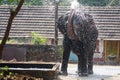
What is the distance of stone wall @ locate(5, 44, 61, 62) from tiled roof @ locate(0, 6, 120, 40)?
3199 mm

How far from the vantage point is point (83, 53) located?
1287 cm

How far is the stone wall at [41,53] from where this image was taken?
2139cm

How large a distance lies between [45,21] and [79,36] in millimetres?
13155

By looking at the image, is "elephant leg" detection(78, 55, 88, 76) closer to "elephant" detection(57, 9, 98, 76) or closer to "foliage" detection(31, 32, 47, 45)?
"elephant" detection(57, 9, 98, 76)

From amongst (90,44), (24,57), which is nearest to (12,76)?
(90,44)

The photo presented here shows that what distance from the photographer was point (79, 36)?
12648mm

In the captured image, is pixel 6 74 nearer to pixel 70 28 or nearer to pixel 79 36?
pixel 70 28

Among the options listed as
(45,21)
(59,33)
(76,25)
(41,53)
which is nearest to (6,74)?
(76,25)

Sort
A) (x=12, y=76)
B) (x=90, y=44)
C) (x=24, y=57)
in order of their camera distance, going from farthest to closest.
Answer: (x=24, y=57) < (x=90, y=44) < (x=12, y=76)

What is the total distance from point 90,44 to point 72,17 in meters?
1.47

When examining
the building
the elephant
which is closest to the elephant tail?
the elephant

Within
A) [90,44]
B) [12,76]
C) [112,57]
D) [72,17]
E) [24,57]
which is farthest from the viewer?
[112,57]

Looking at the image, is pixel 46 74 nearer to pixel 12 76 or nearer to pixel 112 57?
pixel 12 76

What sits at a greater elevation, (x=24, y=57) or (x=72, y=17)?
(x=72, y=17)
